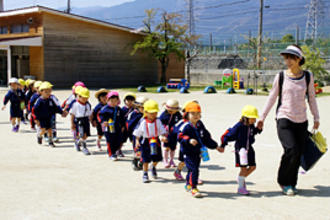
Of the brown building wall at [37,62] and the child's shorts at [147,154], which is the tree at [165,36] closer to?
the brown building wall at [37,62]

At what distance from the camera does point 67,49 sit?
31797mm

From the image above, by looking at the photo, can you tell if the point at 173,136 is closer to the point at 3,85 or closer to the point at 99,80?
the point at 99,80

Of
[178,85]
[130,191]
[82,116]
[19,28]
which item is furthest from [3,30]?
[130,191]

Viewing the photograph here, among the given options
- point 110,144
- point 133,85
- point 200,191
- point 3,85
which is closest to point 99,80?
point 133,85

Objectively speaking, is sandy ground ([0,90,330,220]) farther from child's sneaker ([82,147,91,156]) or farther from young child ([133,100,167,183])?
young child ([133,100,167,183])

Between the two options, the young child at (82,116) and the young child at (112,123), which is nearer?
the young child at (112,123)

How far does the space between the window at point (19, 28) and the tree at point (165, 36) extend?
845 cm

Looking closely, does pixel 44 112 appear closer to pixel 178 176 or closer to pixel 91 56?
pixel 178 176

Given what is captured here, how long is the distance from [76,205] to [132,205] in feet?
2.22

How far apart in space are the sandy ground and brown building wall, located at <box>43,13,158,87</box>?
23.0 m

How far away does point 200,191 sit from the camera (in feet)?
19.5

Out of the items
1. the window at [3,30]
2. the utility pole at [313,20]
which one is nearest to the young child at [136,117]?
the window at [3,30]

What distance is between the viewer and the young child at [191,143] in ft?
18.8

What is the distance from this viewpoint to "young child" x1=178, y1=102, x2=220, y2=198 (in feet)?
18.8
